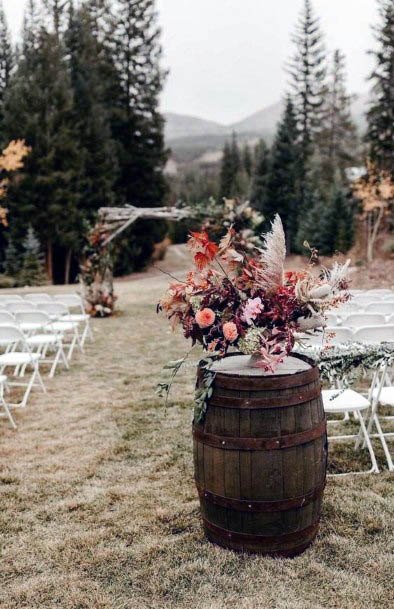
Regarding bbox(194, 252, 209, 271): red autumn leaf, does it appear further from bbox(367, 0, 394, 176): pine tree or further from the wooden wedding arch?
bbox(367, 0, 394, 176): pine tree

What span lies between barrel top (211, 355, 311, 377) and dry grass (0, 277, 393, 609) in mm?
964

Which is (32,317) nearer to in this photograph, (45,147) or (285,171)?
(45,147)

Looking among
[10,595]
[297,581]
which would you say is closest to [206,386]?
[297,581]

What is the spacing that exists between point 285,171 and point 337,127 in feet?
25.6

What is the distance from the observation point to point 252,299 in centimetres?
306

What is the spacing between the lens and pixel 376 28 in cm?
3188

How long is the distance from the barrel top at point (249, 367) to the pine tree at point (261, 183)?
116ft

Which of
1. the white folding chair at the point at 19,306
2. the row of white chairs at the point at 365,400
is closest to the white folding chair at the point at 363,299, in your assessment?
the row of white chairs at the point at 365,400

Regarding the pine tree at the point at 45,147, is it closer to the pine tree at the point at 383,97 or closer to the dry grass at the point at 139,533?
the pine tree at the point at 383,97

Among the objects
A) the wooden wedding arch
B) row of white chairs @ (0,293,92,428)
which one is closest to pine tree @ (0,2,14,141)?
the wooden wedding arch

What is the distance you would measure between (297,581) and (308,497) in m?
0.41

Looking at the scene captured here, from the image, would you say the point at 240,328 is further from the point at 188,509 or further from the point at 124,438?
the point at 124,438

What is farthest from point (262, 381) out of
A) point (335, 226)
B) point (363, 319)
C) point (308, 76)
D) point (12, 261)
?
point (308, 76)

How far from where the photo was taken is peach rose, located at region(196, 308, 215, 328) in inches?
120
